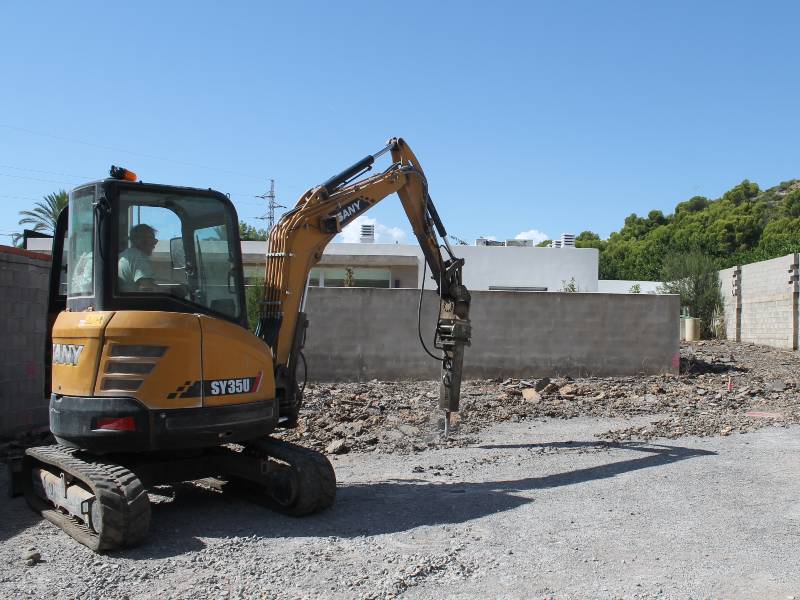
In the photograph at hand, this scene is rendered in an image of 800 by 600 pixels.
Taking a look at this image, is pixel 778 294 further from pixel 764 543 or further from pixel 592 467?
pixel 764 543

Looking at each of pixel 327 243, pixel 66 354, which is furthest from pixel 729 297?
pixel 66 354

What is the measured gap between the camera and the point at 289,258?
811cm

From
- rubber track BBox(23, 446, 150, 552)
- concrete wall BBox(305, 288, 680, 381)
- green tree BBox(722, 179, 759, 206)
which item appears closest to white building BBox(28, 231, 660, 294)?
concrete wall BBox(305, 288, 680, 381)

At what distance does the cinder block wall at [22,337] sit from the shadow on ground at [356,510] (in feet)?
14.4

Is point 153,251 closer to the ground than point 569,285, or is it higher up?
closer to the ground

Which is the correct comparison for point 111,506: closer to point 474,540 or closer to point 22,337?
point 474,540

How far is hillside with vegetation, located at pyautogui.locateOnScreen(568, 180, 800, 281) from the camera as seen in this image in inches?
2389

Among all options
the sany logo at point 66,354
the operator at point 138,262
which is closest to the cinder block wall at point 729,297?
the operator at point 138,262

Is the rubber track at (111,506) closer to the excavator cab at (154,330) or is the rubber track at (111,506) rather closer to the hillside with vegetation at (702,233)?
the excavator cab at (154,330)

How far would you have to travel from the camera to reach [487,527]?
668 centimetres

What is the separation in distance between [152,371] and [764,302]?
80.4 ft

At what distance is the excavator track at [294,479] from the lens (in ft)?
22.4

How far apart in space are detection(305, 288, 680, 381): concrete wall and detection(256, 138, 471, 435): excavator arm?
8.06 metres

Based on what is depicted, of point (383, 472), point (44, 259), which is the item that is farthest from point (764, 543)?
point (44, 259)
